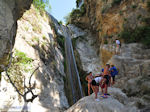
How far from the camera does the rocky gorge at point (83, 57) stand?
220 inches

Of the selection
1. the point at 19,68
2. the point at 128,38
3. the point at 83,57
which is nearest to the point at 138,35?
the point at 128,38

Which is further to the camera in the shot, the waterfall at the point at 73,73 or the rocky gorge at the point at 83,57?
the waterfall at the point at 73,73

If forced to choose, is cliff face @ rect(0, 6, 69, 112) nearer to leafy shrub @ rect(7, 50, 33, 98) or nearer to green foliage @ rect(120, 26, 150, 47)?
leafy shrub @ rect(7, 50, 33, 98)

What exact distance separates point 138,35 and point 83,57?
8331mm

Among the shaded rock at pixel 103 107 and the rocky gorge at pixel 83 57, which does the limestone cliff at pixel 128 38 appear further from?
the shaded rock at pixel 103 107

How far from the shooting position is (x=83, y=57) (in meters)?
18.7

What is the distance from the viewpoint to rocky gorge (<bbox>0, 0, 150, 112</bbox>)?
5.60 metres

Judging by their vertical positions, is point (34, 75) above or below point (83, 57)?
below

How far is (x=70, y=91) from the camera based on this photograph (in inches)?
509

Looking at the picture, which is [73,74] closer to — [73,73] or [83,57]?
[73,73]

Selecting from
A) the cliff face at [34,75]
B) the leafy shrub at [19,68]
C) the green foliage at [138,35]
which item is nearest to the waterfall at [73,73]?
the cliff face at [34,75]

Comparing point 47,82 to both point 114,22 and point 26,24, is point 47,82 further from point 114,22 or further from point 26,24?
point 114,22

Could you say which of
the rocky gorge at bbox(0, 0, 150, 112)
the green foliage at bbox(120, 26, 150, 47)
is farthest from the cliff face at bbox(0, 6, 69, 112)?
the green foliage at bbox(120, 26, 150, 47)

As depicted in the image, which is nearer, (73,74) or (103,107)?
(103,107)
